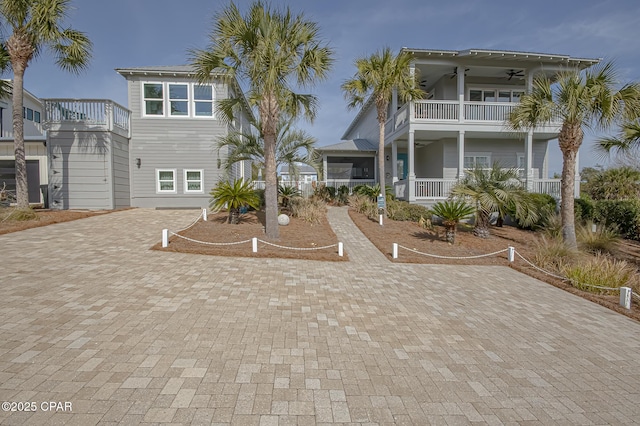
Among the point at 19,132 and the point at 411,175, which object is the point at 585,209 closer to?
the point at 411,175

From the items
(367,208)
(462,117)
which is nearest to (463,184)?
(367,208)

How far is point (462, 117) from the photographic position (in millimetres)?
15961

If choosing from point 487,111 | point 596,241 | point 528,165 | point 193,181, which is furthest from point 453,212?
point 193,181

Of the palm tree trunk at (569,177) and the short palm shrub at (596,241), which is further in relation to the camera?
the short palm shrub at (596,241)

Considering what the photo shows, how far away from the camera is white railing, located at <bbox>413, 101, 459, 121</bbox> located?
1596 centimetres

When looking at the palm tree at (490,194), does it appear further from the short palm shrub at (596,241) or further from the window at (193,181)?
the window at (193,181)

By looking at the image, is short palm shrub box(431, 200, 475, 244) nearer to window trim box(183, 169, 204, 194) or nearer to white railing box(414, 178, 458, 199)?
white railing box(414, 178, 458, 199)

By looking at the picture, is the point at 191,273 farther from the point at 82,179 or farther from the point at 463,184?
the point at 82,179

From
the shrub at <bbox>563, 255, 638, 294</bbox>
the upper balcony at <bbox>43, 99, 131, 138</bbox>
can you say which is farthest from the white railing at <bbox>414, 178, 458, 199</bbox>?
the upper balcony at <bbox>43, 99, 131, 138</bbox>

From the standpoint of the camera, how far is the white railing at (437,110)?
16.0 meters

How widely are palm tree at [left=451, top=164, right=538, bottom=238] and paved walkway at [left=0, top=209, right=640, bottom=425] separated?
477 cm

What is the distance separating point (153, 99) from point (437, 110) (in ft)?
48.9

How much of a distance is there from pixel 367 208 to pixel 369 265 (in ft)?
25.1

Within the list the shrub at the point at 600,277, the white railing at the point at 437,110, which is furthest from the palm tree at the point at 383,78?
the shrub at the point at 600,277
